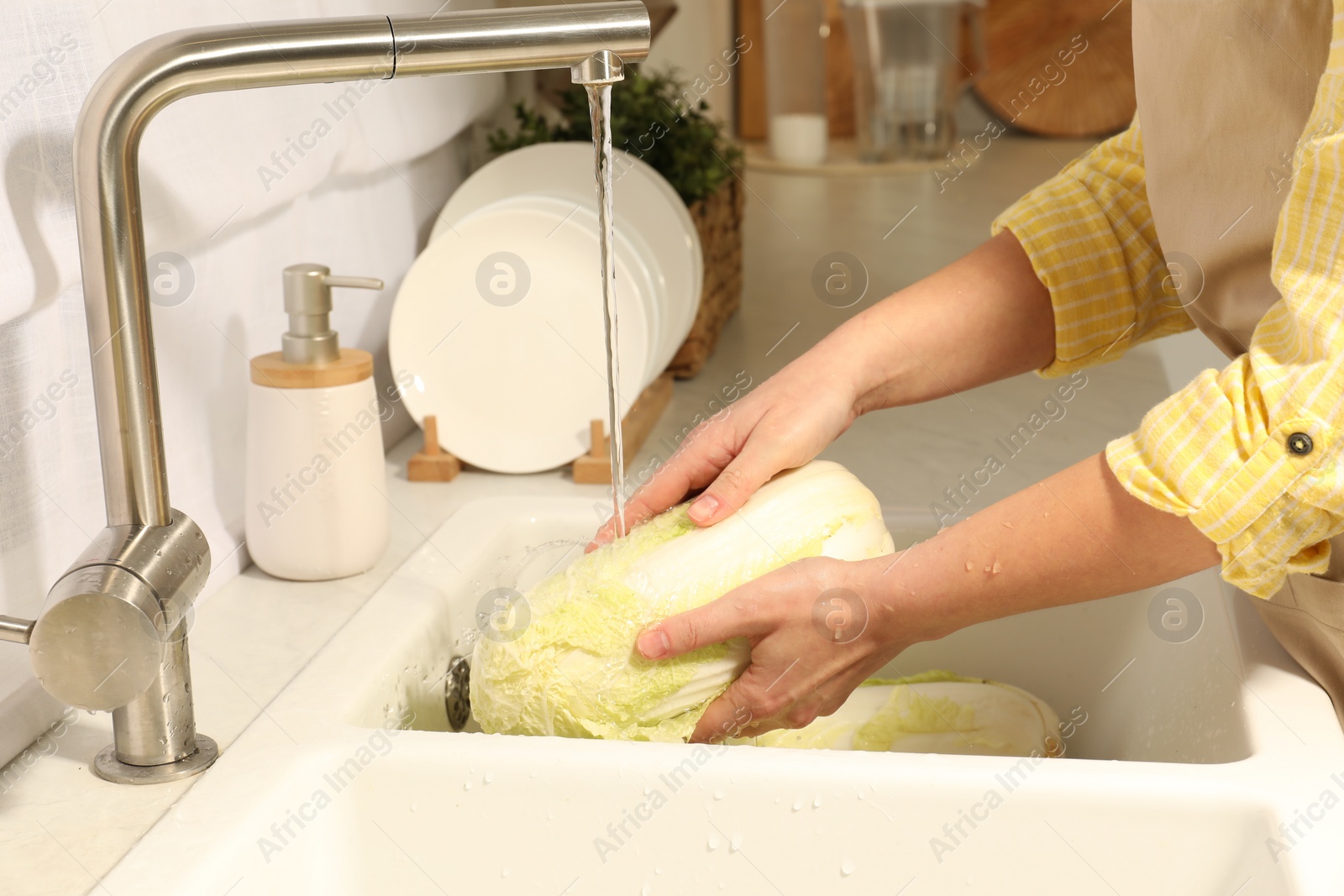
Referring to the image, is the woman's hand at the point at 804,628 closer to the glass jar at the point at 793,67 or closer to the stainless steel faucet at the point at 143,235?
the stainless steel faucet at the point at 143,235

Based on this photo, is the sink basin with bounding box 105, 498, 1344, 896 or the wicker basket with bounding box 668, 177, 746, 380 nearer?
the sink basin with bounding box 105, 498, 1344, 896

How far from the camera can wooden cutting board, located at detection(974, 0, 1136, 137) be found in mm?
3672

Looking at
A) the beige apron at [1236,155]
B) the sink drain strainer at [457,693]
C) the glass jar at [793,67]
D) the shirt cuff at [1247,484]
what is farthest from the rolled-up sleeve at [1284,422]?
the glass jar at [793,67]

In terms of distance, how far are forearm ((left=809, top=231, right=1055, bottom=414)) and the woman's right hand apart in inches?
1.1

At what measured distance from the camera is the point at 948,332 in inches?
38.7

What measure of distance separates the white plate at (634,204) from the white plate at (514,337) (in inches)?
3.0

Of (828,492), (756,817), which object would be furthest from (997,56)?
(756,817)

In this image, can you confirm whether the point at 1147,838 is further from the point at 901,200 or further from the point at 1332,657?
the point at 901,200

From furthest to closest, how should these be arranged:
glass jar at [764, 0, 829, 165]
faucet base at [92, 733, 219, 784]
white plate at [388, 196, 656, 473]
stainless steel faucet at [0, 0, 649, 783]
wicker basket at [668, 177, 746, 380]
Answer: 1. glass jar at [764, 0, 829, 165]
2. wicker basket at [668, 177, 746, 380]
3. white plate at [388, 196, 656, 473]
4. faucet base at [92, 733, 219, 784]
5. stainless steel faucet at [0, 0, 649, 783]

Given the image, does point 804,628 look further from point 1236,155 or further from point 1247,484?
point 1236,155

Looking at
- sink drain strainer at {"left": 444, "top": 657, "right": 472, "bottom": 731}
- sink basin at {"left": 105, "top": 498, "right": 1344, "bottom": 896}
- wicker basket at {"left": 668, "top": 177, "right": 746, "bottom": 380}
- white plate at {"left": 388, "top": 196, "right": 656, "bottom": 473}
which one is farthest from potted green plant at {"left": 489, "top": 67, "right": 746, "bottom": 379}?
sink basin at {"left": 105, "top": 498, "right": 1344, "bottom": 896}

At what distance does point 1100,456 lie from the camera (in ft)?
2.35

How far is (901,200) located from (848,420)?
1.82m

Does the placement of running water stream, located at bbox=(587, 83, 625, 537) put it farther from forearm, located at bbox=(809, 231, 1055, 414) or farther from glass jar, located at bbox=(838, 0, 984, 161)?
glass jar, located at bbox=(838, 0, 984, 161)
